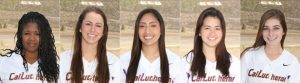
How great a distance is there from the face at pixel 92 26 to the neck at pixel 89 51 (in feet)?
0.26

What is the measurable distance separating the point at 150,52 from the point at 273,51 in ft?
3.23

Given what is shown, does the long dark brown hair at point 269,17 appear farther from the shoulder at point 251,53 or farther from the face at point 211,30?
the face at point 211,30

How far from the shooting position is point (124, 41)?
3158mm

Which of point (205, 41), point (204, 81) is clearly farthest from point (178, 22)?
point (204, 81)

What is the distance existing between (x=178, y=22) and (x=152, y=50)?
302 millimetres

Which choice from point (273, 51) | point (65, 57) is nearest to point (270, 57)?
point (273, 51)

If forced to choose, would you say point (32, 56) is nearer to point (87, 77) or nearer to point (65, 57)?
point (65, 57)

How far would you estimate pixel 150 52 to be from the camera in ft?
10.6

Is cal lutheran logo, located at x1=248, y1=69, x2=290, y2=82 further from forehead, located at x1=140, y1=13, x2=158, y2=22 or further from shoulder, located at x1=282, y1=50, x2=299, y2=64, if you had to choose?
forehead, located at x1=140, y1=13, x2=158, y2=22

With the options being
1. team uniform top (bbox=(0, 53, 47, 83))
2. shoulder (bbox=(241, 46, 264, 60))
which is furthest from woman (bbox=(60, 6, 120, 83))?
shoulder (bbox=(241, 46, 264, 60))

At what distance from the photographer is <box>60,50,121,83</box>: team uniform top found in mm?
3170

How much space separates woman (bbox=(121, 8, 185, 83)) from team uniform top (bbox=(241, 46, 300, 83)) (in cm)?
56

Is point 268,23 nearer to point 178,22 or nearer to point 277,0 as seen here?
point 277,0

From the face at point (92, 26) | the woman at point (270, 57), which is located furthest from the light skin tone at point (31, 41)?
the woman at point (270, 57)
